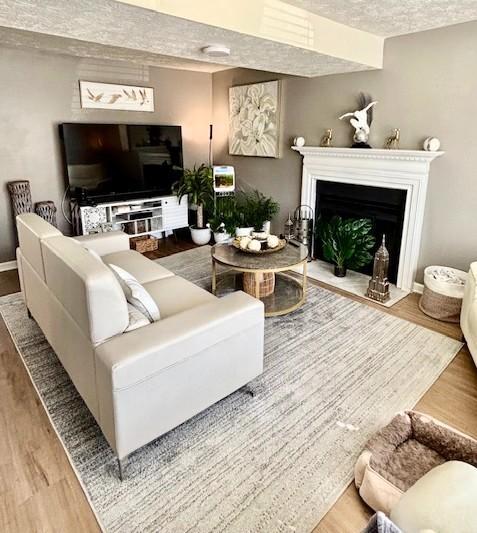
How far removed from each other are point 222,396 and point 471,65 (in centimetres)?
317

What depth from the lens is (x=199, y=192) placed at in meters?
5.20

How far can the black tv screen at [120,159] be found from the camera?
4406mm

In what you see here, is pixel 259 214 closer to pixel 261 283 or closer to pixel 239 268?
pixel 261 283

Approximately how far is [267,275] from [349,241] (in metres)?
0.96

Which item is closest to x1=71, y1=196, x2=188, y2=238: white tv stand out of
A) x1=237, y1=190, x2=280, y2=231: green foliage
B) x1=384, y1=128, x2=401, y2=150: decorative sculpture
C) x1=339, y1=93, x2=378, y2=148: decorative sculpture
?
x1=237, y1=190, x2=280, y2=231: green foliage

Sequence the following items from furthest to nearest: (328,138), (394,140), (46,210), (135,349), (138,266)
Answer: (46,210) < (328,138) < (394,140) < (138,266) < (135,349)

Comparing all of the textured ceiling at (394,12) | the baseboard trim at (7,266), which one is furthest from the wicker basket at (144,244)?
the textured ceiling at (394,12)

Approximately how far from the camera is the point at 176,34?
2369 mm

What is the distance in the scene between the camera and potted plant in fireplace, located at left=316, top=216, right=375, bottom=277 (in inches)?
147

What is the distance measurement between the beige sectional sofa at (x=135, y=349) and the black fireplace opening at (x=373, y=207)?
7.67ft

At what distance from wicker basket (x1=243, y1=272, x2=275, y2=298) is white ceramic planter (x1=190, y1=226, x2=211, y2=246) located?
1.95 metres

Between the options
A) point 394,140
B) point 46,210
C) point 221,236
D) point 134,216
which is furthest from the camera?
point 221,236

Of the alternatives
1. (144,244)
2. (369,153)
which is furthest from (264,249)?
(144,244)

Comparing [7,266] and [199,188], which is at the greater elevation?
[199,188]
